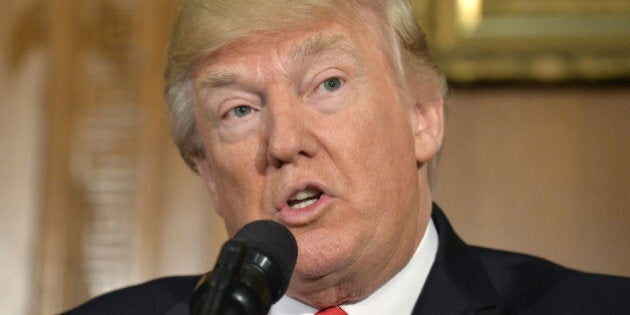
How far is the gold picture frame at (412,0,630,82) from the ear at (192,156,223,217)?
2.87ft

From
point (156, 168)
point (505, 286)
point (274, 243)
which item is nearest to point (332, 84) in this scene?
point (505, 286)

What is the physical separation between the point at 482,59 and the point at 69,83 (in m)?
1.17

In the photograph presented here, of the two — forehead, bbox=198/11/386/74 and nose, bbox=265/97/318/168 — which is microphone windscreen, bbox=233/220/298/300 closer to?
nose, bbox=265/97/318/168

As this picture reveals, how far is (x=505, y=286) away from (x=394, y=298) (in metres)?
0.23

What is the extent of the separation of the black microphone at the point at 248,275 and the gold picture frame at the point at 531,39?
1598 mm

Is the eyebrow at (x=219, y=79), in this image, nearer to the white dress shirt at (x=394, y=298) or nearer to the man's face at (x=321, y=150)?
the man's face at (x=321, y=150)

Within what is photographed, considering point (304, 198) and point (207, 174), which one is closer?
point (304, 198)

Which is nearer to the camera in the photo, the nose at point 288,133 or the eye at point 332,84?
the nose at point 288,133

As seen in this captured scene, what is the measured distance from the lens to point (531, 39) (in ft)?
9.53

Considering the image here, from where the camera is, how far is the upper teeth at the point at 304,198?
6.39ft

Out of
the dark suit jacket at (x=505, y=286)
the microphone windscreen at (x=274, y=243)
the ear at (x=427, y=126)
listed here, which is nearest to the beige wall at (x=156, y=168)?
the dark suit jacket at (x=505, y=286)

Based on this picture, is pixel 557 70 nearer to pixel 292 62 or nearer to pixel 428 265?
pixel 428 265

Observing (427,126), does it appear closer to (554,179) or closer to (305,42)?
(305,42)

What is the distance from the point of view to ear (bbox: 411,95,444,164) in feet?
7.07
